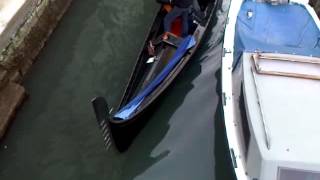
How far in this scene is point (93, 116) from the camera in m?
8.12

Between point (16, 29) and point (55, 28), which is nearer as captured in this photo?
point (16, 29)

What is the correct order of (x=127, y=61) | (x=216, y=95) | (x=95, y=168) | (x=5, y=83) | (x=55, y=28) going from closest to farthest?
(x=95, y=168) → (x=5, y=83) → (x=216, y=95) → (x=127, y=61) → (x=55, y=28)

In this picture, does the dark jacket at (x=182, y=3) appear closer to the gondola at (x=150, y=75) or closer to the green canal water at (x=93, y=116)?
the gondola at (x=150, y=75)

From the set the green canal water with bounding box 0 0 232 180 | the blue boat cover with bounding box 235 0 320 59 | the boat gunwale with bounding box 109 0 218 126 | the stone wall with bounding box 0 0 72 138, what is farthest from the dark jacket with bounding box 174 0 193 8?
the stone wall with bounding box 0 0 72 138

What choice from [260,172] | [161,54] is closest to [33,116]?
[161,54]

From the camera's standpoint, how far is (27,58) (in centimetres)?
891

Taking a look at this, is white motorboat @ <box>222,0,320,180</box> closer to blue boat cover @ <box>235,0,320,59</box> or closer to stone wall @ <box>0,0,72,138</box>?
blue boat cover @ <box>235,0,320,59</box>

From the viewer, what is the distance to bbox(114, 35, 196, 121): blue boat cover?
7.24 metres

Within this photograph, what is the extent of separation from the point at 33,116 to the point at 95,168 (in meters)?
1.43

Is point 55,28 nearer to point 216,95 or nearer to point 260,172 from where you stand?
point 216,95

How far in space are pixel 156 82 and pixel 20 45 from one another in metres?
2.41

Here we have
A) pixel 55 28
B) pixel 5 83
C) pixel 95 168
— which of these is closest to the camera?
pixel 95 168

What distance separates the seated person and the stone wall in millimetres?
2205

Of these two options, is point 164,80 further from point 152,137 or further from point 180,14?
point 180,14
